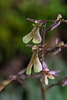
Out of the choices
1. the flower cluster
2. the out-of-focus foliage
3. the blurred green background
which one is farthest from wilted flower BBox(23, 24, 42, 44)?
the out-of-focus foliage

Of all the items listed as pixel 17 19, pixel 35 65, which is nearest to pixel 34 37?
pixel 35 65

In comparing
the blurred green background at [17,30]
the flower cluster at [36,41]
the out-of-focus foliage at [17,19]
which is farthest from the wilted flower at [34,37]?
the out-of-focus foliage at [17,19]

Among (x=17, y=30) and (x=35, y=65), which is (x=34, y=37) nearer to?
(x=35, y=65)

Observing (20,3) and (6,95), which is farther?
(20,3)

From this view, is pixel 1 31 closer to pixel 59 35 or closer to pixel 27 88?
pixel 27 88

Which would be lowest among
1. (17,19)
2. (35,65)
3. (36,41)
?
(35,65)

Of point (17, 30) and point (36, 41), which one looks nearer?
point (36, 41)

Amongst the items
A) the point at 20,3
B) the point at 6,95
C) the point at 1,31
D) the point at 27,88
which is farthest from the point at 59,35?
the point at 6,95

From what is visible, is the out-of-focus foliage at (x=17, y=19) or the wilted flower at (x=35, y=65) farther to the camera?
the out-of-focus foliage at (x=17, y=19)

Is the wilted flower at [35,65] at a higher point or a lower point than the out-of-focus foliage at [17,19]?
lower

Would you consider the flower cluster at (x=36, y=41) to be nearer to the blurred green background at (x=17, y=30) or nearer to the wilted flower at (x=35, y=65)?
the wilted flower at (x=35, y=65)

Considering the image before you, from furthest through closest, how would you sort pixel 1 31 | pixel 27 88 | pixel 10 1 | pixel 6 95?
pixel 10 1
pixel 1 31
pixel 27 88
pixel 6 95
